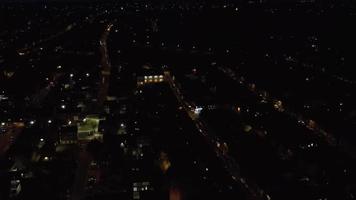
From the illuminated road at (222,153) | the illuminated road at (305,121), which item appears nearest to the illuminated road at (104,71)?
the illuminated road at (222,153)

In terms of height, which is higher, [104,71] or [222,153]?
[222,153]

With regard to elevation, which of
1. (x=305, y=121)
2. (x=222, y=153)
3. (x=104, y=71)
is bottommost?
(x=104, y=71)

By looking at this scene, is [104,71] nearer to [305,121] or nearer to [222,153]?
[305,121]

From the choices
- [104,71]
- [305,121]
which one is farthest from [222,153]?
[104,71]

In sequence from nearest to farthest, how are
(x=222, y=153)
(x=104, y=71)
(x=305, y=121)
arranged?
1. (x=222, y=153)
2. (x=305, y=121)
3. (x=104, y=71)

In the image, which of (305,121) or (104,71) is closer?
(305,121)

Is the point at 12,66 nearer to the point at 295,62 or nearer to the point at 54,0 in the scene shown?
the point at 295,62

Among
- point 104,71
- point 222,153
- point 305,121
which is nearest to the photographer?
point 222,153

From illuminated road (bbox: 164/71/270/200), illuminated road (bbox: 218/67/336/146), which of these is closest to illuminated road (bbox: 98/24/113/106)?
illuminated road (bbox: 164/71/270/200)

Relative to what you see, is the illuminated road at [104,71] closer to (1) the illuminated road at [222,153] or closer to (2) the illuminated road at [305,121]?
(1) the illuminated road at [222,153]
